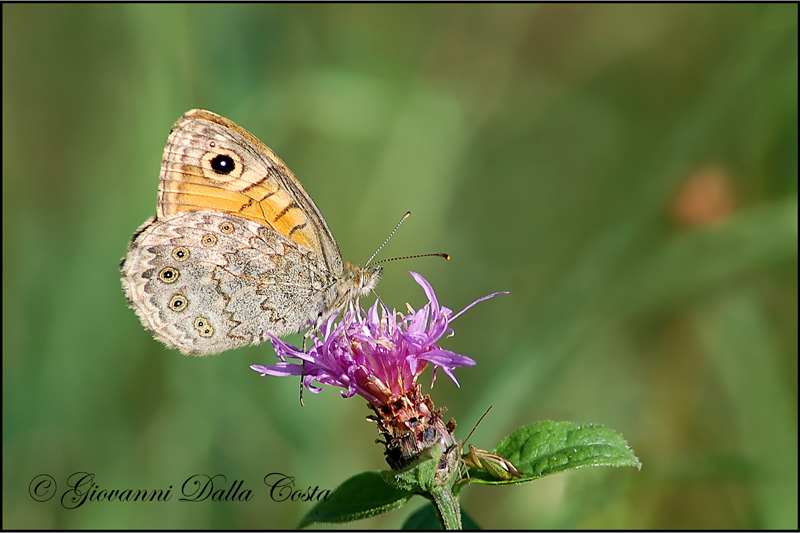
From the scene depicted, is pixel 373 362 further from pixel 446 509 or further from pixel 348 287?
pixel 348 287

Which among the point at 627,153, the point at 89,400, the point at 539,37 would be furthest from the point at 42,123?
the point at 627,153

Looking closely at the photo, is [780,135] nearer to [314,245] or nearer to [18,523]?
[314,245]

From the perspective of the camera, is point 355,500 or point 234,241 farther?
point 234,241

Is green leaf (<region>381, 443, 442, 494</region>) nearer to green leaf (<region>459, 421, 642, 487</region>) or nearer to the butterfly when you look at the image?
green leaf (<region>459, 421, 642, 487</region>)

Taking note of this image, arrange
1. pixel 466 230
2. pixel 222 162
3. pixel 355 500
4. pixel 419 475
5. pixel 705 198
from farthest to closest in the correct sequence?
pixel 466 230, pixel 705 198, pixel 222 162, pixel 355 500, pixel 419 475

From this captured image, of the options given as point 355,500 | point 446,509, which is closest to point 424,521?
point 355,500

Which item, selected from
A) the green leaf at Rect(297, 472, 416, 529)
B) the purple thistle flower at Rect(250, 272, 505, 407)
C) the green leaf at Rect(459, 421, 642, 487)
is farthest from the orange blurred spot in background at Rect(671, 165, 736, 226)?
the green leaf at Rect(297, 472, 416, 529)
